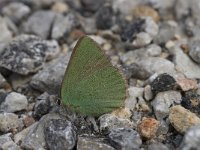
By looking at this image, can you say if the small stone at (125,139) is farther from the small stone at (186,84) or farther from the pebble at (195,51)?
the pebble at (195,51)

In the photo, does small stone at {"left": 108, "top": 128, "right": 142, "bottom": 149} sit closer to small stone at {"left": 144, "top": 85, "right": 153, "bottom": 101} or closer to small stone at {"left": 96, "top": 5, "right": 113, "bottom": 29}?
small stone at {"left": 144, "top": 85, "right": 153, "bottom": 101}

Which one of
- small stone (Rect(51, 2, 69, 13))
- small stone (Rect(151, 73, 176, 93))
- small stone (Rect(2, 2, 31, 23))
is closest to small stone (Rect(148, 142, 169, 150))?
small stone (Rect(151, 73, 176, 93))

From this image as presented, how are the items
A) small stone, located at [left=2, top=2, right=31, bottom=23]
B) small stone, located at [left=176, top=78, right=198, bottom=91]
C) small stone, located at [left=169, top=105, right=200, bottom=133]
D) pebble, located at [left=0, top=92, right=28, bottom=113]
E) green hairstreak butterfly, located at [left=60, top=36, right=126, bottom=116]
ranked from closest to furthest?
small stone, located at [left=169, top=105, right=200, bottom=133] → green hairstreak butterfly, located at [left=60, top=36, right=126, bottom=116] → small stone, located at [left=176, top=78, right=198, bottom=91] → pebble, located at [left=0, top=92, right=28, bottom=113] → small stone, located at [left=2, top=2, right=31, bottom=23]

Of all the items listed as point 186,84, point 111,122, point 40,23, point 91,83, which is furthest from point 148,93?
point 40,23

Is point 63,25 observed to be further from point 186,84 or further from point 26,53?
point 186,84

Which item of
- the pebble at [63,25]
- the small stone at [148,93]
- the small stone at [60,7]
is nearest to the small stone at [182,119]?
the small stone at [148,93]
